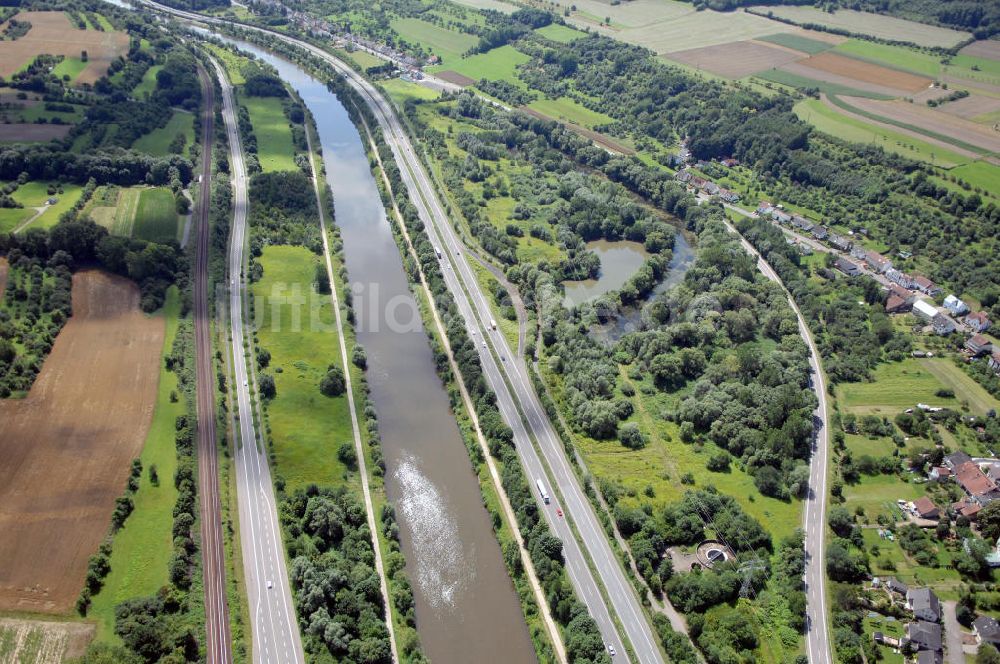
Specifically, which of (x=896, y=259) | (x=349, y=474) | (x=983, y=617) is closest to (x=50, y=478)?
(x=349, y=474)

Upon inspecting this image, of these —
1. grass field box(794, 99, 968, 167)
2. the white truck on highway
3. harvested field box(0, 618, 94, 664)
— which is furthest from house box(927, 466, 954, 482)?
grass field box(794, 99, 968, 167)

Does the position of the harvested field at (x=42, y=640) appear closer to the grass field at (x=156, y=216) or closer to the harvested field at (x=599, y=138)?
the grass field at (x=156, y=216)

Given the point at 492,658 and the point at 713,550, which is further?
the point at 713,550

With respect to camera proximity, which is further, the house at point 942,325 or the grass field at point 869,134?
the grass field at point 869,134

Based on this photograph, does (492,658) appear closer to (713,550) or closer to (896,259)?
(713,550)

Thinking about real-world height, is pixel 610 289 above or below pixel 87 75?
below

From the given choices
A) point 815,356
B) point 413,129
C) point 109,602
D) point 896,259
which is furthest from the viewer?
point 413,129

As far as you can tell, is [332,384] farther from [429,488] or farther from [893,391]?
[893,391]

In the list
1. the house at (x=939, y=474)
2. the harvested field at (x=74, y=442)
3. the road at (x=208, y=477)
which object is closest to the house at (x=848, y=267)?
the house at (x=939, y=474)

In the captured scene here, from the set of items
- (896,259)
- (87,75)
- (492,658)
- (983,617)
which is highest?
(87,75)
